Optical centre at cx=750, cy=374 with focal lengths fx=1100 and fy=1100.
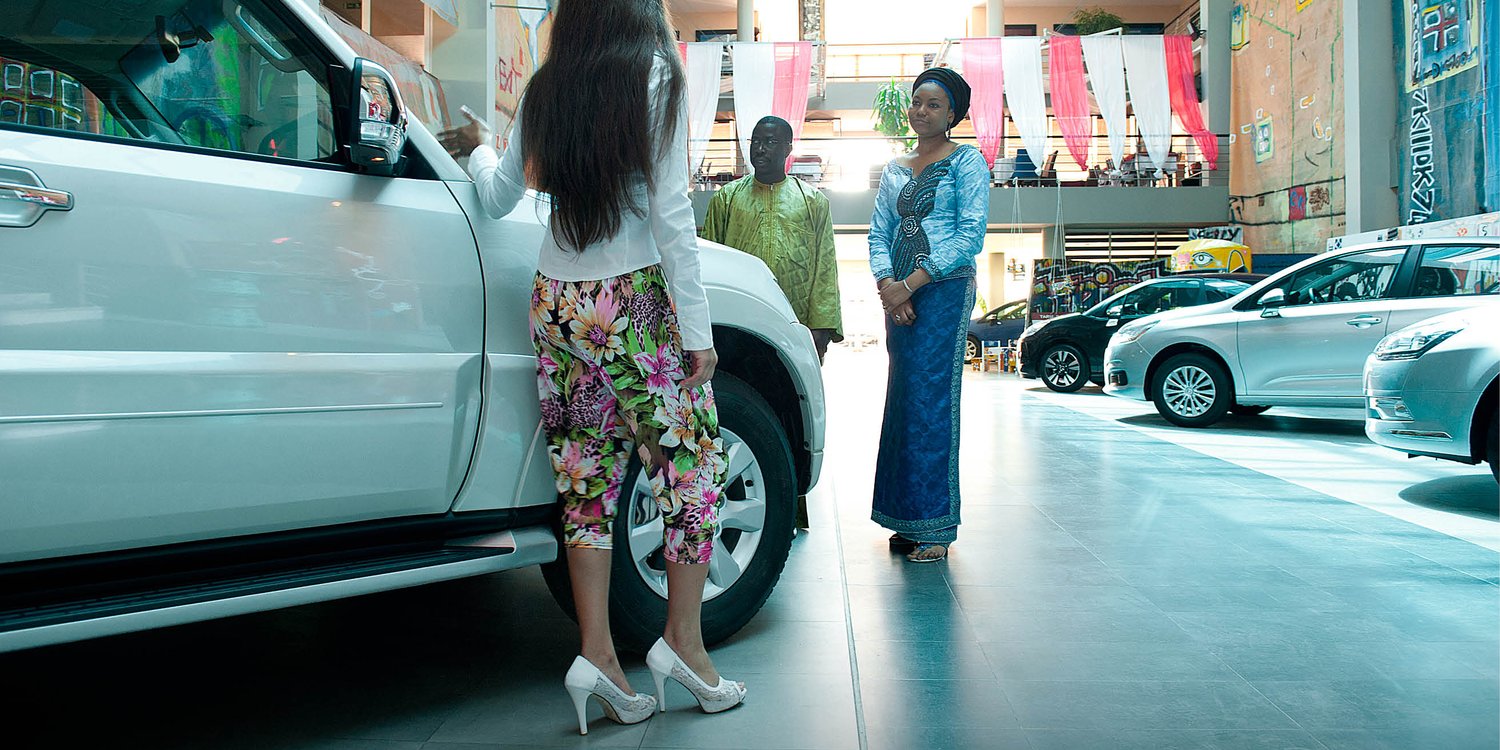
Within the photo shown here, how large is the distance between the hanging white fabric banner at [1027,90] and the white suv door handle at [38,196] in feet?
76.5

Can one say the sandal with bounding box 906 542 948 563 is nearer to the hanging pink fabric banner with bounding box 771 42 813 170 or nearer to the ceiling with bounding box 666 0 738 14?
the hanging pink fabric banner with bounding box 771 42 813 170

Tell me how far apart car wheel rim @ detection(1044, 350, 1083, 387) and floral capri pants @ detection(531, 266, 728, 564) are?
38.9ft

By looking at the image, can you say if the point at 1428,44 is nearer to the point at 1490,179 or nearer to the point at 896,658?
the point at 1490,179

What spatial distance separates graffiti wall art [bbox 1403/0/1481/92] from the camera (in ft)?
47.5

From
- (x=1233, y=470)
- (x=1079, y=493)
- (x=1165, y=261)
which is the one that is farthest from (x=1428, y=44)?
(x=1079, y=493)

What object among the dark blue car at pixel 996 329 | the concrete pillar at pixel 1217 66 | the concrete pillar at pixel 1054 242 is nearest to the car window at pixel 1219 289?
the dark blue car at pixel 996 329

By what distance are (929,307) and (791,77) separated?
841 inches

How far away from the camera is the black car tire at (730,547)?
2.68m

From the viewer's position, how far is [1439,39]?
51.1 ft

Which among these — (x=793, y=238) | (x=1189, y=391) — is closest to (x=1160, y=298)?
(x=1189, y=391)

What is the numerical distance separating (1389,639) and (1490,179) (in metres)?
14.1

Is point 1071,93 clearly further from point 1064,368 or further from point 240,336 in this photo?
point 240,336

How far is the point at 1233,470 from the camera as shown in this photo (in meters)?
6.60

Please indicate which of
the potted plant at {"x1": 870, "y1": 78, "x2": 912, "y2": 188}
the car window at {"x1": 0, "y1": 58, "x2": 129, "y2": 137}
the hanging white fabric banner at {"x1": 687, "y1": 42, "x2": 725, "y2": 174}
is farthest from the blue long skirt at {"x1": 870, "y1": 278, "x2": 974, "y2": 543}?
the potted plant at {"x1": 870, "y1": 78, "x2": 912, "y2": 188}
